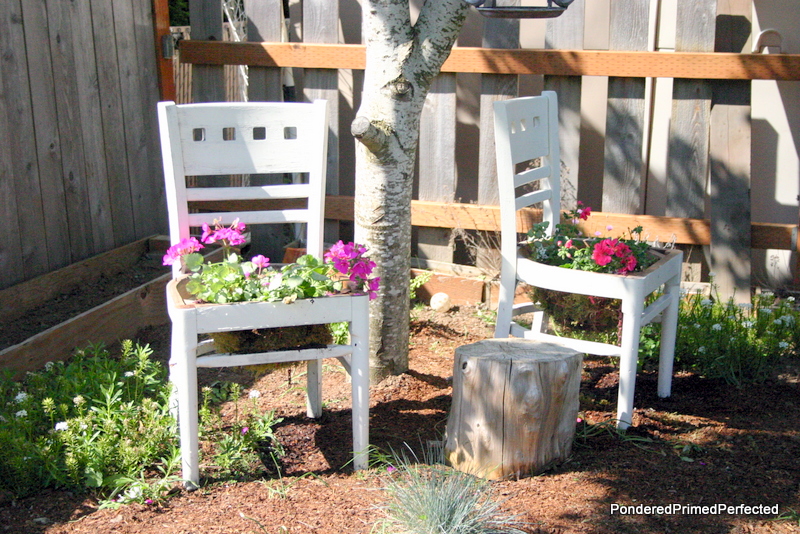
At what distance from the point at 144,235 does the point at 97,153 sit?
0.67 metres

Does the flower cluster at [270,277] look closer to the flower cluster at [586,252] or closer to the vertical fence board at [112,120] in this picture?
the flower cluster at [586,252]

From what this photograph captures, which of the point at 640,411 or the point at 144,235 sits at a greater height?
the point at 144,235

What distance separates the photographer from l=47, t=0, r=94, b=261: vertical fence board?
4.14 metres

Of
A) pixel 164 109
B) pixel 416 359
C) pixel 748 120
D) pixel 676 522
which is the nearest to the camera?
pixel 676 522

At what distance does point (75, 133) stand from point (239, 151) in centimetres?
177

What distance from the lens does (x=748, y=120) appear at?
4.34 metres

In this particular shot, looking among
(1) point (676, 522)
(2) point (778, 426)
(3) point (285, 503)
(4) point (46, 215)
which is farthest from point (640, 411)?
(4) point (46, 215)

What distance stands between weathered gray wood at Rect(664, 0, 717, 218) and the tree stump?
82.5 inches

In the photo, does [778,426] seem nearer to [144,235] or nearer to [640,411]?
[640,411]

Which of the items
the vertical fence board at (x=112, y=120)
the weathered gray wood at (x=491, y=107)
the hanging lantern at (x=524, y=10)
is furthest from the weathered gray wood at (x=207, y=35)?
the hanging lantern at (x=524, y=10)

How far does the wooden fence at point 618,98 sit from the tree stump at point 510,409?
6.65ft

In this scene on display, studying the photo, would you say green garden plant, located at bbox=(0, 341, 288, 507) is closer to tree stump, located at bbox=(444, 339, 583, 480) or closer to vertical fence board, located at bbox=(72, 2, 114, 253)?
tree stump, located at bbox=(444, 339, 583, 480)

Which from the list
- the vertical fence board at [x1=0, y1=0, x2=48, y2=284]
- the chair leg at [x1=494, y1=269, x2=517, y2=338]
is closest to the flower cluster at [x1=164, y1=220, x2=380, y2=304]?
the chair leg at [x1=494, y1=269, x2=517, y2=338]

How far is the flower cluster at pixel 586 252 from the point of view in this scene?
3.07 m
